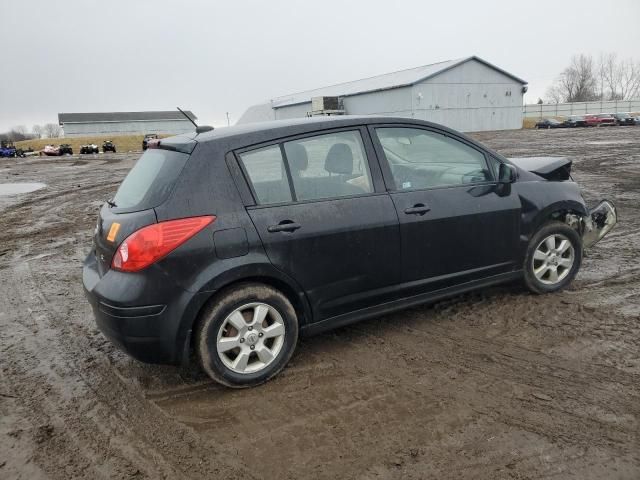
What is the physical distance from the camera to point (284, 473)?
8.46ft

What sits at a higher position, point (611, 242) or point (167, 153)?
point (167, 153)

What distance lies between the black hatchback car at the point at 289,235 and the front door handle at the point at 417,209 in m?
0.01

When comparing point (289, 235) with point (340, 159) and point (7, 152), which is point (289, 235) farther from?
point (7, 152)

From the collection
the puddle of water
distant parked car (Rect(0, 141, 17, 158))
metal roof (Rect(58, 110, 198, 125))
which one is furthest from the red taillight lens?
metal roof (Rect(58, 110, 198, 125))

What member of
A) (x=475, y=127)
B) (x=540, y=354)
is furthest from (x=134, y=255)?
(x=475, y=127)

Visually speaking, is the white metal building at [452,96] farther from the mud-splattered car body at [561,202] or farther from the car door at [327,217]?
the car door at [327,217]

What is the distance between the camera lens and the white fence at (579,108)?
62.4 m

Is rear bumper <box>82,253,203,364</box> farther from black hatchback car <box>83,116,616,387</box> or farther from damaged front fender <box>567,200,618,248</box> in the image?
damaged front fender <box>567,200,618,248</box>

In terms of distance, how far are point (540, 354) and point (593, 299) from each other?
132 centimetres

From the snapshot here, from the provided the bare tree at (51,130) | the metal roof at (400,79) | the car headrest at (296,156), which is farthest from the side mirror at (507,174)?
the bare tree at (51,130)

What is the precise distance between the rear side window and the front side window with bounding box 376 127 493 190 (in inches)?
35.4

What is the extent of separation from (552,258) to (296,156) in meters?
2.66

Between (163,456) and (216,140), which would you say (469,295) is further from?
(163,456)

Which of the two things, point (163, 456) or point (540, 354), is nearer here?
point (163, 456)
